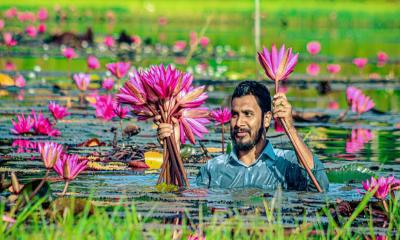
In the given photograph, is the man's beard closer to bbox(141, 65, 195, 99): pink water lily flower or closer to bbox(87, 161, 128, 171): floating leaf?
bbox(141, 65, 195, 99): pink water lily flower

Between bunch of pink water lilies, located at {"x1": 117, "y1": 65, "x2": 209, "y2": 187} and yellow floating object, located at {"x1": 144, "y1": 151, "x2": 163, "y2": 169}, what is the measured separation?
4.85 ft

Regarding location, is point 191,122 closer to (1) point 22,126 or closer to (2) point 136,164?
(2) point 136,164

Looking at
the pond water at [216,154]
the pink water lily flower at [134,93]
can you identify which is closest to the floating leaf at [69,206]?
the pond water at [216,154]

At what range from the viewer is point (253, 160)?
7641mm

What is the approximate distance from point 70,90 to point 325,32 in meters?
19.3

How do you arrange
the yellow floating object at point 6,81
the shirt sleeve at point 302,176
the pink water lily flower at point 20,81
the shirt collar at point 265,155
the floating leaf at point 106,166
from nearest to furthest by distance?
1. the shirt sleeve at point 302,176
2. the shirt collar at point 265,155
3. the floating leaf at point 106,166
4. the pink water lily flower at point 20,81
5. the yellow floating object at point 6,81

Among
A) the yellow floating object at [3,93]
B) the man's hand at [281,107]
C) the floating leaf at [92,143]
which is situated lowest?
the floating leaf at [92,143]

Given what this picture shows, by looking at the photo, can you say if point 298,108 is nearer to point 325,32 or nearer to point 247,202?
point 247,202

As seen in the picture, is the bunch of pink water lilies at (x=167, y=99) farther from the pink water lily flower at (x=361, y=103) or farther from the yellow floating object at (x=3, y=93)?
the yellow floating object at (x=3, y=93)

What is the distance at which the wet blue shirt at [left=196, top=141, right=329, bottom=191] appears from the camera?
7.57 meters

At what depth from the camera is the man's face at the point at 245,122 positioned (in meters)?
7.43

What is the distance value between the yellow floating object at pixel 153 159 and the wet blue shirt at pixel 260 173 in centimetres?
95

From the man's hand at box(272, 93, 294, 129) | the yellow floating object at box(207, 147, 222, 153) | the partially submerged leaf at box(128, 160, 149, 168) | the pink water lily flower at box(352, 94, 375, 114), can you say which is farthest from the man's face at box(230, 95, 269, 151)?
the pink water lily flower at box(352, 94, 375, 114)

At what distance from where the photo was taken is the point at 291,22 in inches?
1436
